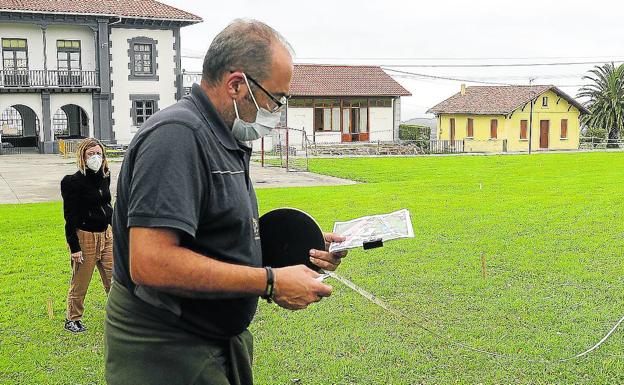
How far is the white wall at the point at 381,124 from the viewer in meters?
56.6

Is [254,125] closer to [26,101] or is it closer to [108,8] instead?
[26,101]

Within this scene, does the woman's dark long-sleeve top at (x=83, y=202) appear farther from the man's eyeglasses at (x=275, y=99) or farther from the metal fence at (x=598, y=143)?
the metal fence at (x=598, y=143)

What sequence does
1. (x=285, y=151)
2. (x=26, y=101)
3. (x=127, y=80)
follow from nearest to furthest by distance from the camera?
1. (x=285, y=151)
2. (x=26, y=101)
3. (x=127, y=80)

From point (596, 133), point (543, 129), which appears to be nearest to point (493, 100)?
point (543, 129)

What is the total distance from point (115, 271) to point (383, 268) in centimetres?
734

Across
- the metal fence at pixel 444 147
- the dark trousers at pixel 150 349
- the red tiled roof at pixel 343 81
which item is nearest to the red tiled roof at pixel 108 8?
the red tiled roof at pixel 343 81

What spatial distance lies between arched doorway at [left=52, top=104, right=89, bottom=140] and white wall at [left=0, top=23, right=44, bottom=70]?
3.65 m

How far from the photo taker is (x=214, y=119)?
2.72 metres

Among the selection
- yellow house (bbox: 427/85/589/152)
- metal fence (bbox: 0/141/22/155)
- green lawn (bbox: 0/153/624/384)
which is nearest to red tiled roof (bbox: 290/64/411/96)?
yellow house (bbox: 427/85/589/152)

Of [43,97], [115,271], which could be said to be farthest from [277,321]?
[43,97]

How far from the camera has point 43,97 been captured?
44.0 metres

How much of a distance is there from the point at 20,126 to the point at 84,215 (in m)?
45.1

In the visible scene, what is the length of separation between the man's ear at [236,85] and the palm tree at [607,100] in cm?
7056

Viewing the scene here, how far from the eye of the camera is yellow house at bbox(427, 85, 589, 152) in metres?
56.7
